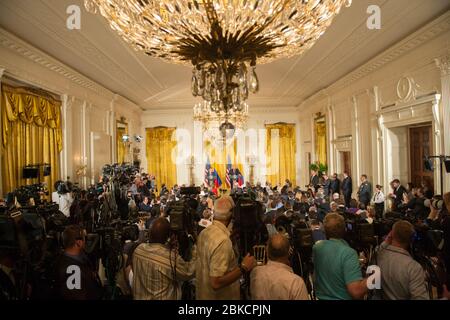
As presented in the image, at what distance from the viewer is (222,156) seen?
1633cm

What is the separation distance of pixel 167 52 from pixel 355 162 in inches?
331

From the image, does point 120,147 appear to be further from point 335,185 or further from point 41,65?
point 335,185

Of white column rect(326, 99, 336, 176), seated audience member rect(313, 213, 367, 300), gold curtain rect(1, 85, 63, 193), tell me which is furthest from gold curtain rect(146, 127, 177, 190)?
seated audience member rect(313, 213, 367, 300)

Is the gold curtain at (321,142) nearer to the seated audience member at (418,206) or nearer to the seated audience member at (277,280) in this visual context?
the seated audience member at (418,206)

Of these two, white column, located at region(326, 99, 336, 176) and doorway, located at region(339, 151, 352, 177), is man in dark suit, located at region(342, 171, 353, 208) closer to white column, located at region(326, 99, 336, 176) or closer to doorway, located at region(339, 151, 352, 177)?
doorway, located at region(339, 151, 352, 177)

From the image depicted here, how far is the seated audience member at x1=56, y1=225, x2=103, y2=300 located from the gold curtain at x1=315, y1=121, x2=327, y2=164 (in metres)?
11.5

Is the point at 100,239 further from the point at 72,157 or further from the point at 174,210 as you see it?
the point at 72,157

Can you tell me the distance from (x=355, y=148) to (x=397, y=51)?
3386mm

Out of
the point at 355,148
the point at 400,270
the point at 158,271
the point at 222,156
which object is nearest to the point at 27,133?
the point at 158,271

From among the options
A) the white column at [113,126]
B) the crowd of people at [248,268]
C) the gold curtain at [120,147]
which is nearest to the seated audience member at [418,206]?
the crowd of people at [248,268]

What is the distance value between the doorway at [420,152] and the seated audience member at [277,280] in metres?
7.01

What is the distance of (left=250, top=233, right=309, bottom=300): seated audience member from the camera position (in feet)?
5.92
